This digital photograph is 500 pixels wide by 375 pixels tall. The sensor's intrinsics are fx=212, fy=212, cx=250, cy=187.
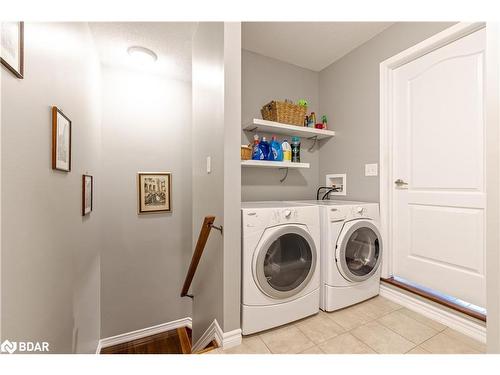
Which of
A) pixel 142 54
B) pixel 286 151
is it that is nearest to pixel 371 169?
pixel 286 151

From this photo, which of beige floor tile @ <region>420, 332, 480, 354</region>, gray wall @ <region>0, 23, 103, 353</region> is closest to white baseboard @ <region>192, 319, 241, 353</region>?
gray wall @ <region>0, 23, 103, 353</region>

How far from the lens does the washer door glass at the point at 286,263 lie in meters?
1.43

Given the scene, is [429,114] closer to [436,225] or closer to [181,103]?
[436,225]

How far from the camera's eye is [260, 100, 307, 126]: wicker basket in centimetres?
212

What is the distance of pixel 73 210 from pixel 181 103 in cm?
179

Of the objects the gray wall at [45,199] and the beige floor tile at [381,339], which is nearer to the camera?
the gray wall at [45,199]

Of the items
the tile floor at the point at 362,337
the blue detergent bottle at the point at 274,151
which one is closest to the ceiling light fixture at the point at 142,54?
the blue detergent bottle at the point at 274,151

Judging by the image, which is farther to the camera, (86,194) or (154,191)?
(154,191)

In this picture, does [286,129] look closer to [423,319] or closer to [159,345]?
[423,319]

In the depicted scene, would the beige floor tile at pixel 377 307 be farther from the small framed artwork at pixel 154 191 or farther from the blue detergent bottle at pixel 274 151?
the small framed artwork at pixel 154 191

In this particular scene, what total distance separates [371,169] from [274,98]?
1290 mm

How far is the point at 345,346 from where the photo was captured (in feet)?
4.40

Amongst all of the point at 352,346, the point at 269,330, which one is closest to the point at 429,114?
the point at 352,346

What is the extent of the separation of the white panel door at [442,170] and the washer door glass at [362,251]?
A: 23 cm
